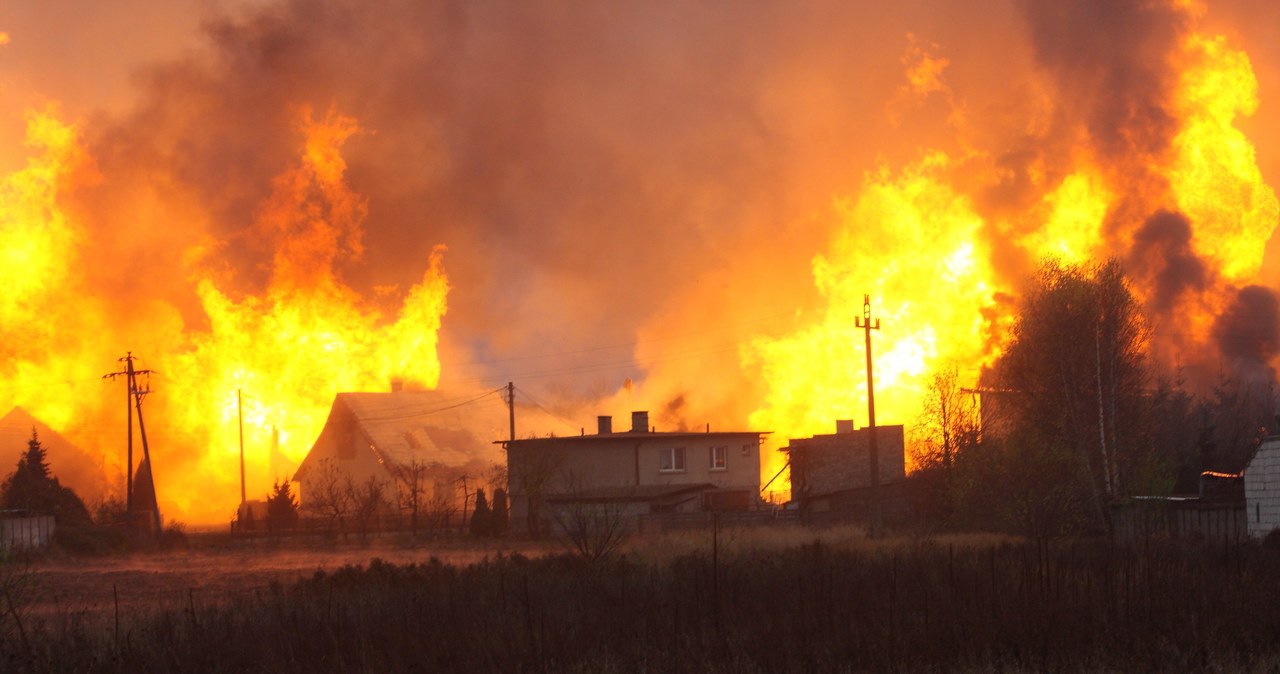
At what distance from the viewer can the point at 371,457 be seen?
82500 mm

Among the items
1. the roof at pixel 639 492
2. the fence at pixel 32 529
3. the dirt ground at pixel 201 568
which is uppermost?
the roof at pixel 639 492

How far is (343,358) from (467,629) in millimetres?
66621

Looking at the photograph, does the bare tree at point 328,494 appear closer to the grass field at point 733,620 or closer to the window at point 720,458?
the window at point 720,458

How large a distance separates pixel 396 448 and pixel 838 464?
3033 cm

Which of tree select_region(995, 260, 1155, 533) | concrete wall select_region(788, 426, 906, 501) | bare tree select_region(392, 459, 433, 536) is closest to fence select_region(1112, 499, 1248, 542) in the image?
tree select_region(995, 260, 1155, 533)

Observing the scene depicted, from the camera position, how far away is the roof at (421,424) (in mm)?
81688

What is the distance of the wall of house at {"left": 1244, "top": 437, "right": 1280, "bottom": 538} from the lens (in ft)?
120

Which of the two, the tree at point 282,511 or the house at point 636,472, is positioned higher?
the house at point 636,472

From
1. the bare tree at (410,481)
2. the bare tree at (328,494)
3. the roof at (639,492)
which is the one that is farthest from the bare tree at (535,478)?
the bare tree at (410,481)

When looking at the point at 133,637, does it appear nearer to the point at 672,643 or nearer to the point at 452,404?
the point at 672,643

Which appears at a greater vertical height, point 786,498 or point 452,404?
point 452,404

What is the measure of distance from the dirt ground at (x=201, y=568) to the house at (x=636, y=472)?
5.12m

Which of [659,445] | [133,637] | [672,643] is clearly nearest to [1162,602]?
[672,643]

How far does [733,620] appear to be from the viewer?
22.8 metres
